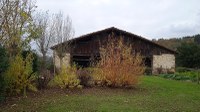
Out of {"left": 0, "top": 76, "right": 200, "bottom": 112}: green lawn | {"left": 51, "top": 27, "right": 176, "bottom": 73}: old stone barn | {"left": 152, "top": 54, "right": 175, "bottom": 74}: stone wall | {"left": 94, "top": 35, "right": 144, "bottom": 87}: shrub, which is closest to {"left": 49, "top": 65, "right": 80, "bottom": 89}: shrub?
{"left": 0, "top": 76, "right": 200, "bottom": 112}: green lawn

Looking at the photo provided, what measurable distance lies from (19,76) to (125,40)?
992 inches

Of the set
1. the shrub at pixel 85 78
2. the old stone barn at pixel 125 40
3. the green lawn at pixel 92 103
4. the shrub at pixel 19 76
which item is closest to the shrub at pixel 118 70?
the shrub at pixel 85 78

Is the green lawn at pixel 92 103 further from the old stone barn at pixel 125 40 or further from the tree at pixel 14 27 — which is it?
the old stone barn at pixel 125 40

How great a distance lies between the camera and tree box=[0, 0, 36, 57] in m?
12.8

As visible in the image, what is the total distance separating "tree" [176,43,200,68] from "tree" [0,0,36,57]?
118ft

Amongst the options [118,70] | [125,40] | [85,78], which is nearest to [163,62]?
[125,40]

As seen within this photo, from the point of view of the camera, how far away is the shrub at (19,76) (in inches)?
472

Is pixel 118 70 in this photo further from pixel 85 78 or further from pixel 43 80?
pixel 43 80

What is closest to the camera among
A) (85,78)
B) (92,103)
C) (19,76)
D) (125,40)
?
(92,103)

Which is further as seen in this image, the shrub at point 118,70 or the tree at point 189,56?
the tree at point 189,56

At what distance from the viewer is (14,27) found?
13.4 metres

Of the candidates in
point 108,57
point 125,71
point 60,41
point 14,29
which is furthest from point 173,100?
point 60,41

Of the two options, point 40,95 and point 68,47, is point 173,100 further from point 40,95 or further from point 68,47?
point 68,47

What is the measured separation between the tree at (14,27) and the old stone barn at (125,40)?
831 inches
